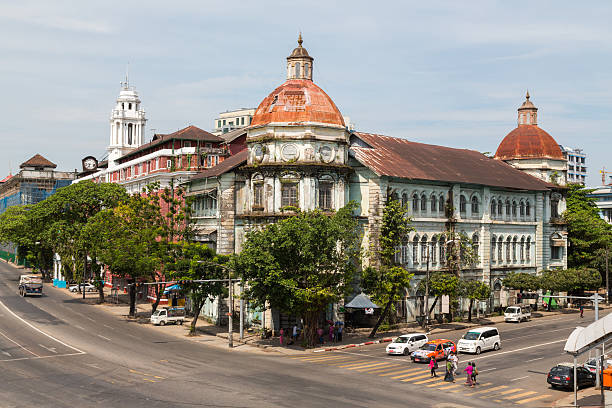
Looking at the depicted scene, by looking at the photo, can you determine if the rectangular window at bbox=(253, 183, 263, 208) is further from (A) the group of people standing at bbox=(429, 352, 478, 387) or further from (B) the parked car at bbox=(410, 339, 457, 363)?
(A) the group of people standing at bbox=(429, 352, 478, 387)

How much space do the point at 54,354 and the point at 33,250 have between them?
74.0 metres

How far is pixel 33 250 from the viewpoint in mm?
117500

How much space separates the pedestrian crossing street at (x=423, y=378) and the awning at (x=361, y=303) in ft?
24.9

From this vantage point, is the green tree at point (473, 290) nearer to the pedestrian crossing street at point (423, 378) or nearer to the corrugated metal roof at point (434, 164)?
the corrugated metal roof at point (434, 164)

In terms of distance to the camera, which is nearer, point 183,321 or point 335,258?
point 335,258

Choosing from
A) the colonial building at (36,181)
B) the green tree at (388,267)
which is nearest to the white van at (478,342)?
the green tree at (388,267)

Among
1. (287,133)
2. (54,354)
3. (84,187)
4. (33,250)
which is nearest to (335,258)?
(287,133)

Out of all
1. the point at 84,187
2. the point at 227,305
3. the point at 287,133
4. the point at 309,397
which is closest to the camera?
the point at 309,397

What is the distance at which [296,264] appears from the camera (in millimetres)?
55281

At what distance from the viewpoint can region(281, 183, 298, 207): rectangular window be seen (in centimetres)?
6250

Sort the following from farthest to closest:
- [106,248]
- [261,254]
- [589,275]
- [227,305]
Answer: [589,275] < [106,248] < [227,305] < [261,254]

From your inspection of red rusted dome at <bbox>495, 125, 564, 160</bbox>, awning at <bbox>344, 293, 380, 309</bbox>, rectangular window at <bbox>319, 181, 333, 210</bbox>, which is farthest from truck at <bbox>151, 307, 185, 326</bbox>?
red rusted dome at <bbox>495, 125, 564, 160</bbox>

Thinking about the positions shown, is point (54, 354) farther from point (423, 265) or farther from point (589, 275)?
point (589, 275)

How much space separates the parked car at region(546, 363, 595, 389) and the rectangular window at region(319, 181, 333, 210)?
27008 mm
